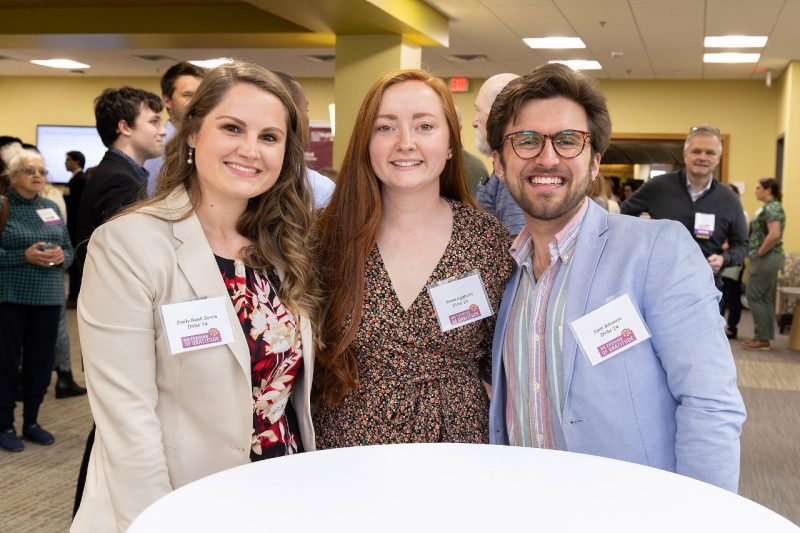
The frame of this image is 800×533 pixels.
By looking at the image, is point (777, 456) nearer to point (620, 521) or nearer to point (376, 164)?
point (376, 164)

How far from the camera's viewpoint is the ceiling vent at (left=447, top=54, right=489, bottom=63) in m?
12.0

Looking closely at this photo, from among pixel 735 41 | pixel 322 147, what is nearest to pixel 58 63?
pixel 322 147

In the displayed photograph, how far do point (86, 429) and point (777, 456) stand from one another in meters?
4.13

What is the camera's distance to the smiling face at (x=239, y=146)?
6.38 ft

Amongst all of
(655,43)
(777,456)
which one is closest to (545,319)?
(777,456)

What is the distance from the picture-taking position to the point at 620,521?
4.16 ft

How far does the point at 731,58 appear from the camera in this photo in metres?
11.6

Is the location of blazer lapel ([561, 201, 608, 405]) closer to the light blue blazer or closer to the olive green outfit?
the light blue blazer

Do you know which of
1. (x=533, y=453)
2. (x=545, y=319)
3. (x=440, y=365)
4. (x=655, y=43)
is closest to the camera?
(x=533, y=453)

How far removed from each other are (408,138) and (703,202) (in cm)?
342

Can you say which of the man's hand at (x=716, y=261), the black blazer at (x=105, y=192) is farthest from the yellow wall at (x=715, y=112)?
the black blazer at (x=105, y=192)

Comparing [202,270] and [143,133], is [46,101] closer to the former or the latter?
[143,133]

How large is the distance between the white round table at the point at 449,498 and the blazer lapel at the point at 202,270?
33 centimetres

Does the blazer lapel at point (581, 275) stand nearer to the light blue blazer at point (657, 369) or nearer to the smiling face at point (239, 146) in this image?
the light blue blazer at point (657, 369)
